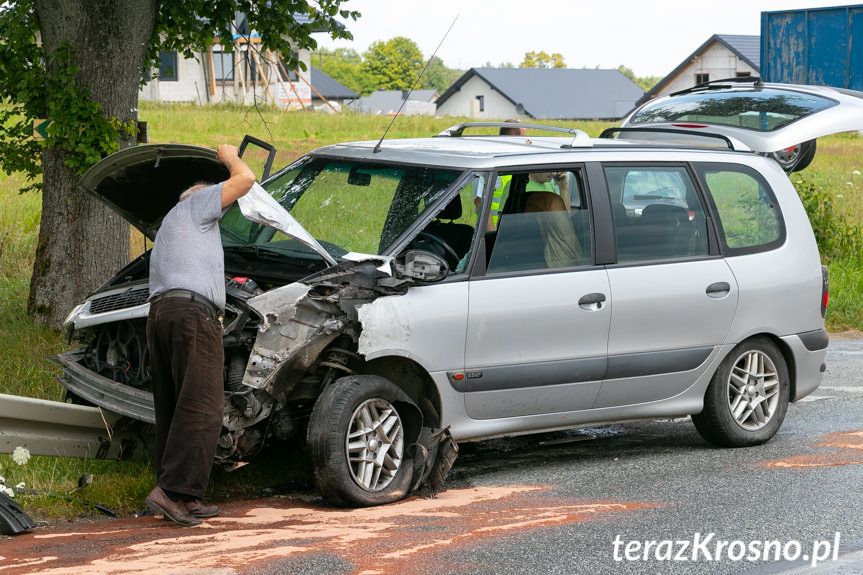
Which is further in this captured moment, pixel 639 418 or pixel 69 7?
pixel 69 7

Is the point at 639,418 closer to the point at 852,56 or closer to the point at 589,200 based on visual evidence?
the point at 589,200

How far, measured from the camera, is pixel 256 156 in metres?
28.4

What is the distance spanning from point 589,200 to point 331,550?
9.40ft

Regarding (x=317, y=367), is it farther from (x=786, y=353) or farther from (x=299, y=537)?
(x=786, y=353)

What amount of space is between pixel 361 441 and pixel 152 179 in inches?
84.5

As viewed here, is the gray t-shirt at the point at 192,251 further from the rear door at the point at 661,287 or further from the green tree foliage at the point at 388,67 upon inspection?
the green tree foliage at the point at 388,67

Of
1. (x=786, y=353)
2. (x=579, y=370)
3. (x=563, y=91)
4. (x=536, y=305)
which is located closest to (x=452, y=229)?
(x=536, y=305)

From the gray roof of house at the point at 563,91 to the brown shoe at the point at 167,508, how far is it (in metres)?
75.5

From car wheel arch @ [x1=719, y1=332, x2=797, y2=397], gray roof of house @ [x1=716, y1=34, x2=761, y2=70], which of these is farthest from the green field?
gray roof of house @ [x1=716, y1=34, x2=761, y2=70]

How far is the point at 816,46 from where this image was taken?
20.6m

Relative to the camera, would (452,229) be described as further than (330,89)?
No

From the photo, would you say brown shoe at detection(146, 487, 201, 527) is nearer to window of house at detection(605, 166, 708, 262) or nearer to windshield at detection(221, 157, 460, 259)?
windshield at detection(221, 157, 460, 259)

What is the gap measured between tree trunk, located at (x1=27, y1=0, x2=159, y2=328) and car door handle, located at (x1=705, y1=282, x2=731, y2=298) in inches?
197

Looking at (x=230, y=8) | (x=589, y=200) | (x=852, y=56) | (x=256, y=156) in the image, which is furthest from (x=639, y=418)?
(x=256, y=156)
